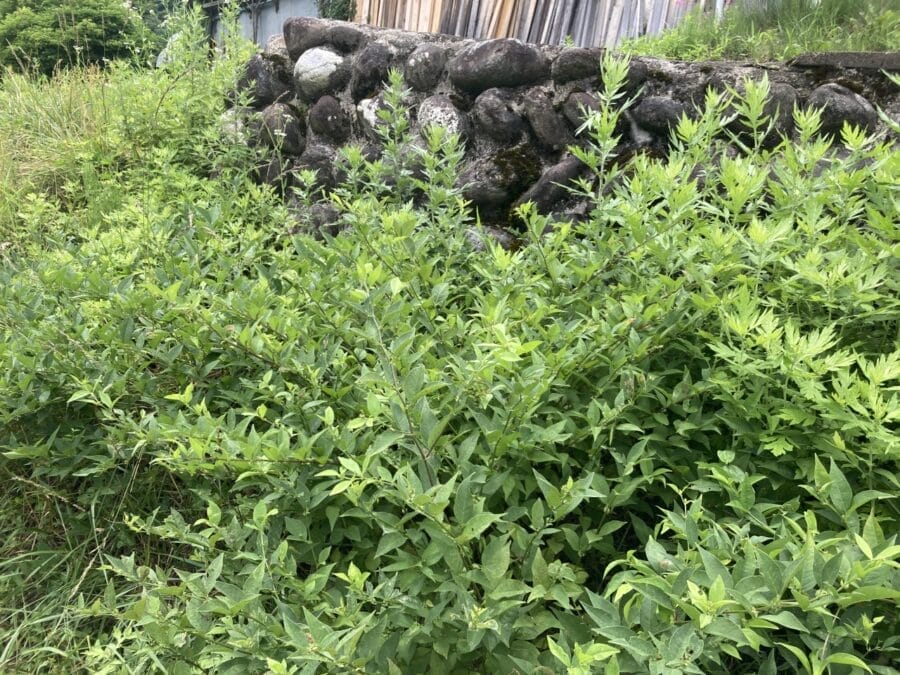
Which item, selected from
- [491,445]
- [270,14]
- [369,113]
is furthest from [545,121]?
[270,14]

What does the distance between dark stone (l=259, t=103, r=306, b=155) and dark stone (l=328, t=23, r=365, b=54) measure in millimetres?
545

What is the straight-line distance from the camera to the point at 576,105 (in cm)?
335

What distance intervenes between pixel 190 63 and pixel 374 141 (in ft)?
7.73

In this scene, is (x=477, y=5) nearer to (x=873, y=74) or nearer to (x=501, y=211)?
(x=501, y=211)

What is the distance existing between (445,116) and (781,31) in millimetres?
2069

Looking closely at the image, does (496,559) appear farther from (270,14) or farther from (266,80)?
(270,14)

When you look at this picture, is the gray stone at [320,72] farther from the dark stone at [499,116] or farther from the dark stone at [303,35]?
the dark stone at [499,116]

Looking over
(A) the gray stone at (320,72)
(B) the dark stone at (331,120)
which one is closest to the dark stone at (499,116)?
(B) the dark stone at (331,120)

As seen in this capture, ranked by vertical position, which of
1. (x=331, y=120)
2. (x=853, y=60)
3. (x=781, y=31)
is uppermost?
(x=781, y=31)

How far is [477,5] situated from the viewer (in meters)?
5.84

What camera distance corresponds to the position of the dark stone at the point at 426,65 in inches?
148

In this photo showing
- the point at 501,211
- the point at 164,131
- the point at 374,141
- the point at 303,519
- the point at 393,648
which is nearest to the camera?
the point at 393,648

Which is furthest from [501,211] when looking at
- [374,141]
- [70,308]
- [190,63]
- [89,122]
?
[89,122]

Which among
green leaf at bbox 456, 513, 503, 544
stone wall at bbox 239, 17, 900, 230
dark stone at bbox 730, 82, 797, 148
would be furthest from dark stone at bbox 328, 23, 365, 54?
green leaf at bbox 456, 513, 503, 544
